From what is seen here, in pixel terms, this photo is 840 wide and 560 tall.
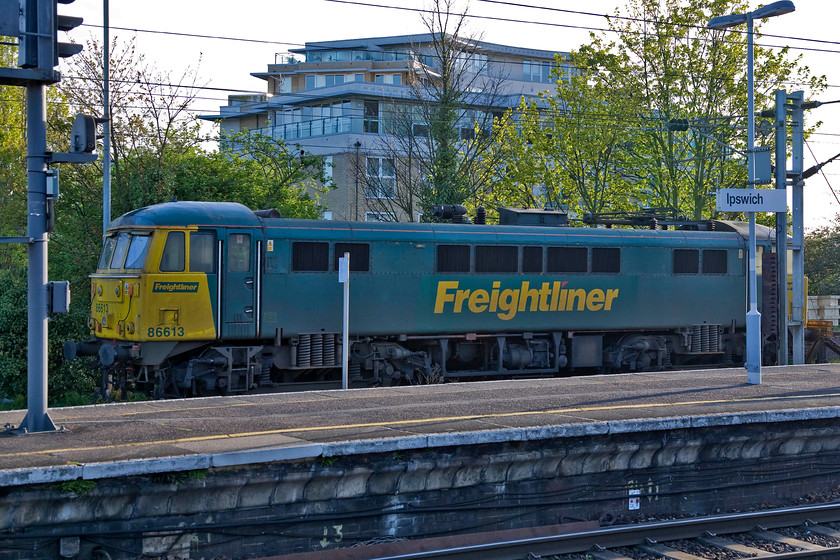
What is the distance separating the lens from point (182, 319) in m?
17.3

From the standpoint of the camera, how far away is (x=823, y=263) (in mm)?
50000

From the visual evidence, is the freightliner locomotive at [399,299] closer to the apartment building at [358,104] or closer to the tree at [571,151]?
the tree at [571,151]

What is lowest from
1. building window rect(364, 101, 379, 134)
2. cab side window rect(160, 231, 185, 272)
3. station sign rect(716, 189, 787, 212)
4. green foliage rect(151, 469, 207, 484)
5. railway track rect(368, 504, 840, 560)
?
railway track rect(368, 504, 840, 560)

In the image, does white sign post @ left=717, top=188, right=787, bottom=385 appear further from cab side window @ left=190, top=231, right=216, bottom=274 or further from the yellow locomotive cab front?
the yellow locomotive cab front

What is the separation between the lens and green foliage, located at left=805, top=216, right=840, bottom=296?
49.8 metres

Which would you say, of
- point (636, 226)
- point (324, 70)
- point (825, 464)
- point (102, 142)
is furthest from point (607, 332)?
point (324, 70)

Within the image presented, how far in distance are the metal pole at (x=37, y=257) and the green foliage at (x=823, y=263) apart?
45.7 meters

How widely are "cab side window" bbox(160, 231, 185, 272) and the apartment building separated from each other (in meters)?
17.9

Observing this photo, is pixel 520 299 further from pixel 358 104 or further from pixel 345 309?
pixel 358 104

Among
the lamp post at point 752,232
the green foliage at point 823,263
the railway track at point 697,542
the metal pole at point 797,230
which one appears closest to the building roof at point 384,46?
the green foliage at point 823,263

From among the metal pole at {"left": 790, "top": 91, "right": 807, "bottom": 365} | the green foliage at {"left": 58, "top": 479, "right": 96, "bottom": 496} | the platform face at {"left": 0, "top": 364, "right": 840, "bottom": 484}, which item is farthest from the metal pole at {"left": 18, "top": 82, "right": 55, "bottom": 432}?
the metal pole at {"left": 790, "top": 91, "right": 807, "bottom": 365}

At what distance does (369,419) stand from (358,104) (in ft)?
148

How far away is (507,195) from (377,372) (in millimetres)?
18483

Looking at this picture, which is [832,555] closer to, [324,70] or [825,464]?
[825,464]
